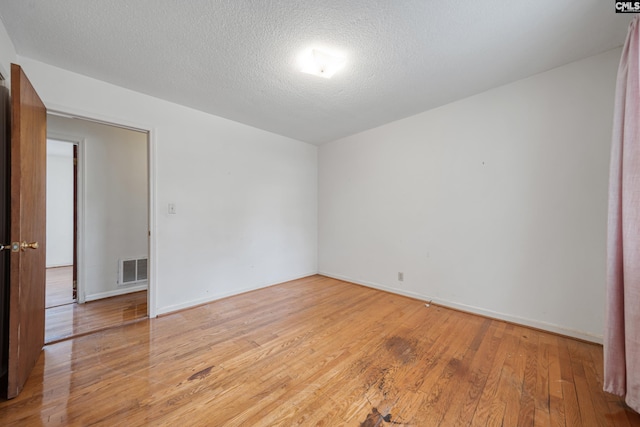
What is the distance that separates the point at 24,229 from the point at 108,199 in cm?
207

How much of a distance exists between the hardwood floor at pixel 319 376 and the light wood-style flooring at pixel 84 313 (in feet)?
0.67

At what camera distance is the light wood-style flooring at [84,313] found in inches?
92.4

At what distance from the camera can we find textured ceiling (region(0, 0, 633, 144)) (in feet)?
4.99

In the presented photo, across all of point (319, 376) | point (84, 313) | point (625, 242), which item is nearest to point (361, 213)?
point (319, 376)

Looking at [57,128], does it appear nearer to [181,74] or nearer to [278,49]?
[181,74]

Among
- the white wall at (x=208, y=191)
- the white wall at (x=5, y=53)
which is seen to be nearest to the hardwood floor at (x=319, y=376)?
the white wall at (x=208, y=191)

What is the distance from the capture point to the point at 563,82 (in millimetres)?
2191

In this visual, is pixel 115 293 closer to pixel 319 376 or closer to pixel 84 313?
pixel 84 313

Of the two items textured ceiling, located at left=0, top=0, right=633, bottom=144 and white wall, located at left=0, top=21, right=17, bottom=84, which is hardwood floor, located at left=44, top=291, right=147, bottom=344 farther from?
textured ceiling, located at left=0, top=0, right=633, bottom=144

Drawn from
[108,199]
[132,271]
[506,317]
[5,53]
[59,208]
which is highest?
[5,53]

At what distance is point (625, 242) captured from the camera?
1.38 metres

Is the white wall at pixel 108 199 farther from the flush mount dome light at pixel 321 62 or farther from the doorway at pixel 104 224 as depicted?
the flush mount dome light at pixel 321 62

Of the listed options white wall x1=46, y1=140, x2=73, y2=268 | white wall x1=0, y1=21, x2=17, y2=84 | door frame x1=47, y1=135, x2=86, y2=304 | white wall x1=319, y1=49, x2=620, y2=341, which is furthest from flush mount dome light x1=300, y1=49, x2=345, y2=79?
white wall x1=46, y1=140, x2=73, y2=268

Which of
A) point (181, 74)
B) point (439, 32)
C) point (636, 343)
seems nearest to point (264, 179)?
point (181, 74)
